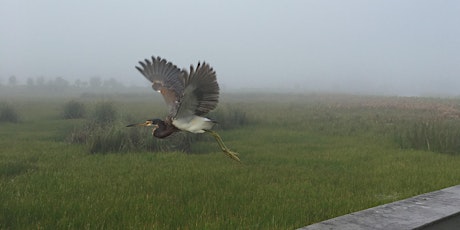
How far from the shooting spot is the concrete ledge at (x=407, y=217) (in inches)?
157

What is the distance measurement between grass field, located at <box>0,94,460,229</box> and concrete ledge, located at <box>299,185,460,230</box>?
644 mm

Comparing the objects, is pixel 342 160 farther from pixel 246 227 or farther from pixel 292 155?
pixel 246 227

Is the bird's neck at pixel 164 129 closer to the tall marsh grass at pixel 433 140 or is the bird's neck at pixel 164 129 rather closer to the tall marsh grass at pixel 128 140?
the tall marsh grass at pixel 128 140

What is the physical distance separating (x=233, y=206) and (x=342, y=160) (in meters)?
4.67

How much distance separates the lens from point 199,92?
4547mm

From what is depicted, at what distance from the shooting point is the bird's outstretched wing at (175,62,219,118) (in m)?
4.45

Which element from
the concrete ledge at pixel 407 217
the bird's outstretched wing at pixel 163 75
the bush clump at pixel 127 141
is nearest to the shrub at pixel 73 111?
the bush clump at pixel 127 141

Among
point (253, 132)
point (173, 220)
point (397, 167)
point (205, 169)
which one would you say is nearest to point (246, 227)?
point (173, 220)

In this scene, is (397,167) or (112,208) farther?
(397,167)

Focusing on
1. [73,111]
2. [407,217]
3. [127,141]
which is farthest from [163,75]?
[73,111]

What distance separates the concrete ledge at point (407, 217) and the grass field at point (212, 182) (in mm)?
644

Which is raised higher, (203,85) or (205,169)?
(203,85)

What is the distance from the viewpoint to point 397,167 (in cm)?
864

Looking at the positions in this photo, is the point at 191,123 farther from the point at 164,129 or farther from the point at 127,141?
the point at 127,141
